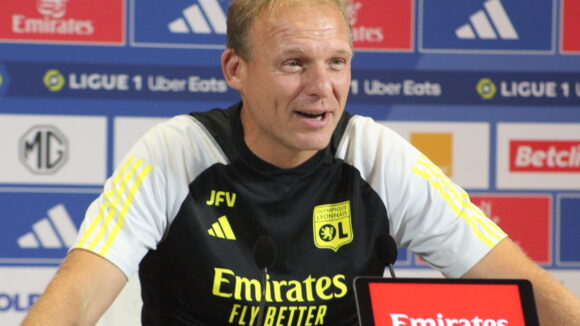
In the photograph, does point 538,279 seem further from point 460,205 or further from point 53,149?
point 53,149

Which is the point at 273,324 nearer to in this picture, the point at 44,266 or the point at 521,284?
the point at 521,284

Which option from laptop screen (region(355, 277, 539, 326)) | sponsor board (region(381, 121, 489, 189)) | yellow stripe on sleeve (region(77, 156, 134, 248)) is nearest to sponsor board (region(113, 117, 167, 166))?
sponsor board (region(381, 121, 489, 189))

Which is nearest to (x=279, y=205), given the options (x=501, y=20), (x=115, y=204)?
(x=115, y=204)

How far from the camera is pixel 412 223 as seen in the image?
1.71 metres

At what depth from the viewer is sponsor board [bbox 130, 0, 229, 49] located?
2.86 metres

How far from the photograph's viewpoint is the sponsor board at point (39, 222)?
2.83 m

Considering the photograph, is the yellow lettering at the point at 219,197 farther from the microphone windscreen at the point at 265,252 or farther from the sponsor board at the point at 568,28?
the sponsor board at the point at 568,28

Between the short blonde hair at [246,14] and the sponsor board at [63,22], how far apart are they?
1.27m

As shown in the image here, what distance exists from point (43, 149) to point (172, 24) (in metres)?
0.59

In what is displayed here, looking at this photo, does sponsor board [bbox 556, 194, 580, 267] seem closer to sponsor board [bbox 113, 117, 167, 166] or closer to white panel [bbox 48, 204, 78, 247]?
sponsor board [bbox 113, 117, 167, 166]

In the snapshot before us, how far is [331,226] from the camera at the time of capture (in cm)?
166

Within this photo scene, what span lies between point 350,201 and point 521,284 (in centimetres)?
50

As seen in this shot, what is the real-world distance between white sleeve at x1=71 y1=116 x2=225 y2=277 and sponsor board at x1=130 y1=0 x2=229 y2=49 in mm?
1195

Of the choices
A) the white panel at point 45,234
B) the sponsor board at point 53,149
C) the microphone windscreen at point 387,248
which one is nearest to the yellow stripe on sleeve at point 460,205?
the microphone windscreen at point 387,248
